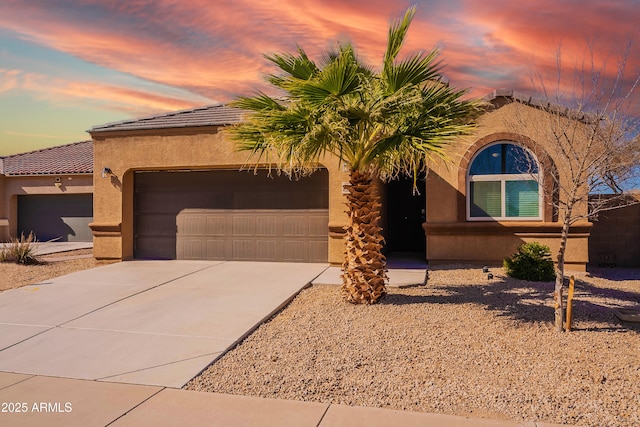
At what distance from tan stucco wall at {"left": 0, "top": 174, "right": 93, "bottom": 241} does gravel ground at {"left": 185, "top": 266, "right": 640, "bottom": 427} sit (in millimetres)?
16970

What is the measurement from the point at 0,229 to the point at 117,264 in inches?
475

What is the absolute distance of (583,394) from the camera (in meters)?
4.35

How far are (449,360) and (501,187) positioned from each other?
7.74 metres

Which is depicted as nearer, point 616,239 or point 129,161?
point 616,239

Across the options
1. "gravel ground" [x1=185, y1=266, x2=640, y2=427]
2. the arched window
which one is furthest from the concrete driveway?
the arched window

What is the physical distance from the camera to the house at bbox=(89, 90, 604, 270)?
1161 centimetres

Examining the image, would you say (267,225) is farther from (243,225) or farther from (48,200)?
(48,200)

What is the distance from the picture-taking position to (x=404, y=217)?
15.8 meters

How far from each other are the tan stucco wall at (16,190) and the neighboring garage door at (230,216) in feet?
29.5

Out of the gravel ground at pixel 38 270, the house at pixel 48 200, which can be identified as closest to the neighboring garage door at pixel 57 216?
the house at pixel 48 200

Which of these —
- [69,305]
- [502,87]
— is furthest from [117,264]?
[502,87]

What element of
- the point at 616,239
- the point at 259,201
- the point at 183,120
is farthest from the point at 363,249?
the point at 616,239

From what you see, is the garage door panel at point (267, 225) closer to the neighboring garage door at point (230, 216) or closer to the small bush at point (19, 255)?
the neighboring garage door at point (230, 216)

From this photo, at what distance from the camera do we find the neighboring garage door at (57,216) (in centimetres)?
2030
